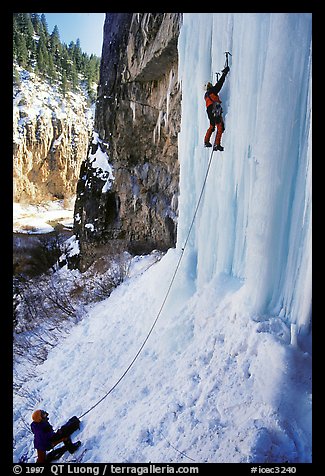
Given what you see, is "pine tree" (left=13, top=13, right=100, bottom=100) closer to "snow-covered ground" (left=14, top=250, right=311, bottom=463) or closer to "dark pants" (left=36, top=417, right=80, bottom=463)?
"snow-covered ground" (left=14, top=250, right=311, bottom=463)

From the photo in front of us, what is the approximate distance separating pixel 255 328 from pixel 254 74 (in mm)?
2238

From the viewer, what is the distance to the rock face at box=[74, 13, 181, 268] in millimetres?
7012

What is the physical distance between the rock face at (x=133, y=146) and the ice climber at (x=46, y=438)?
610 centimetres

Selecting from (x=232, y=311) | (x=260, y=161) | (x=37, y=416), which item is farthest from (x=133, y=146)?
(x=37, y=416)

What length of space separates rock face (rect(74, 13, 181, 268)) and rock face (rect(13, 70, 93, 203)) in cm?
884

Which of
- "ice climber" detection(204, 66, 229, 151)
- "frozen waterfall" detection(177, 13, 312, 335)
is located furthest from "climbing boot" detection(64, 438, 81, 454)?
"ice climber" detection(204, 66, 229, 151)

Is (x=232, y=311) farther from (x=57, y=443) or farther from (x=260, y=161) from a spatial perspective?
(x=57, y=443)

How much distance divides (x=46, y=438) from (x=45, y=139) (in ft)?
62.7

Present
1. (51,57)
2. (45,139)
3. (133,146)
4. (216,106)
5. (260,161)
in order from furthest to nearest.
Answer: (51,57) < (45,139) < (133,146) < (216,106) < (260,161)

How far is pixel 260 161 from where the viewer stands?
2.59 metres

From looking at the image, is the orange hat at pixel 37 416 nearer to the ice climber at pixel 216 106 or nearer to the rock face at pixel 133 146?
the ice climber at pixel 216 106

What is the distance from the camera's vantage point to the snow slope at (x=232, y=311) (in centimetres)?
231

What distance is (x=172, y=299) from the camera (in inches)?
147
